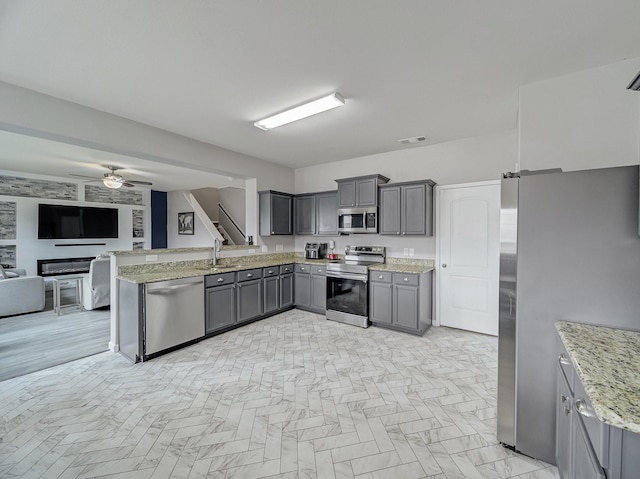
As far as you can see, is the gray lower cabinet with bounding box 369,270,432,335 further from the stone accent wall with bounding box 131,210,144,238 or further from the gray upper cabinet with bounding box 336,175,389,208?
the stone accent wall with bounding box 131,210,144,238

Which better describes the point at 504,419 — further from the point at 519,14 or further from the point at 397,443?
the point at 519,14

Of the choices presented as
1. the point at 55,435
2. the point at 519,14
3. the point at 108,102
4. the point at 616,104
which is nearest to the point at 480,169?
the point at 616,104

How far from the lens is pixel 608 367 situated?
1.06 m

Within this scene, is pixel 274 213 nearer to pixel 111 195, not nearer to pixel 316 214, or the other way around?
pixel 316 214

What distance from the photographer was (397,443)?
1863 millimetres

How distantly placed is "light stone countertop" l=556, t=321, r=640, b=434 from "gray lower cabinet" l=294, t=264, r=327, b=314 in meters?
3.38

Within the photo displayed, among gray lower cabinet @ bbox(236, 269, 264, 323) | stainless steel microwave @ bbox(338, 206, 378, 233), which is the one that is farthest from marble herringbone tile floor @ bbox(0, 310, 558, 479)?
stainless steel microwave @ bbox(338, 206, 378, 233)

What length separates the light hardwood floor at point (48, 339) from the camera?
3033 millimetres

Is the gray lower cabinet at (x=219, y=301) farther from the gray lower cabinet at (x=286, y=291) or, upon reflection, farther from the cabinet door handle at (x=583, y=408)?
the cabinet door handle at (x=583, y=408)

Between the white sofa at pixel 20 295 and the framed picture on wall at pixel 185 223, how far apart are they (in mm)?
3589

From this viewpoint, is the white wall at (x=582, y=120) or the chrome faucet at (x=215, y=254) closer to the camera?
the white wall at (x=582, y=120)

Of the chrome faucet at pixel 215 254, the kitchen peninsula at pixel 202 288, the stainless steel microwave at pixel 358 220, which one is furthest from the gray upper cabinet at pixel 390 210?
the chrome faucet at pixel 215 254

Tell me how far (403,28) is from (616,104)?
1.87m

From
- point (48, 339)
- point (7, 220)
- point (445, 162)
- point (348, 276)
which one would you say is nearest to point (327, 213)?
point (348, 276)
